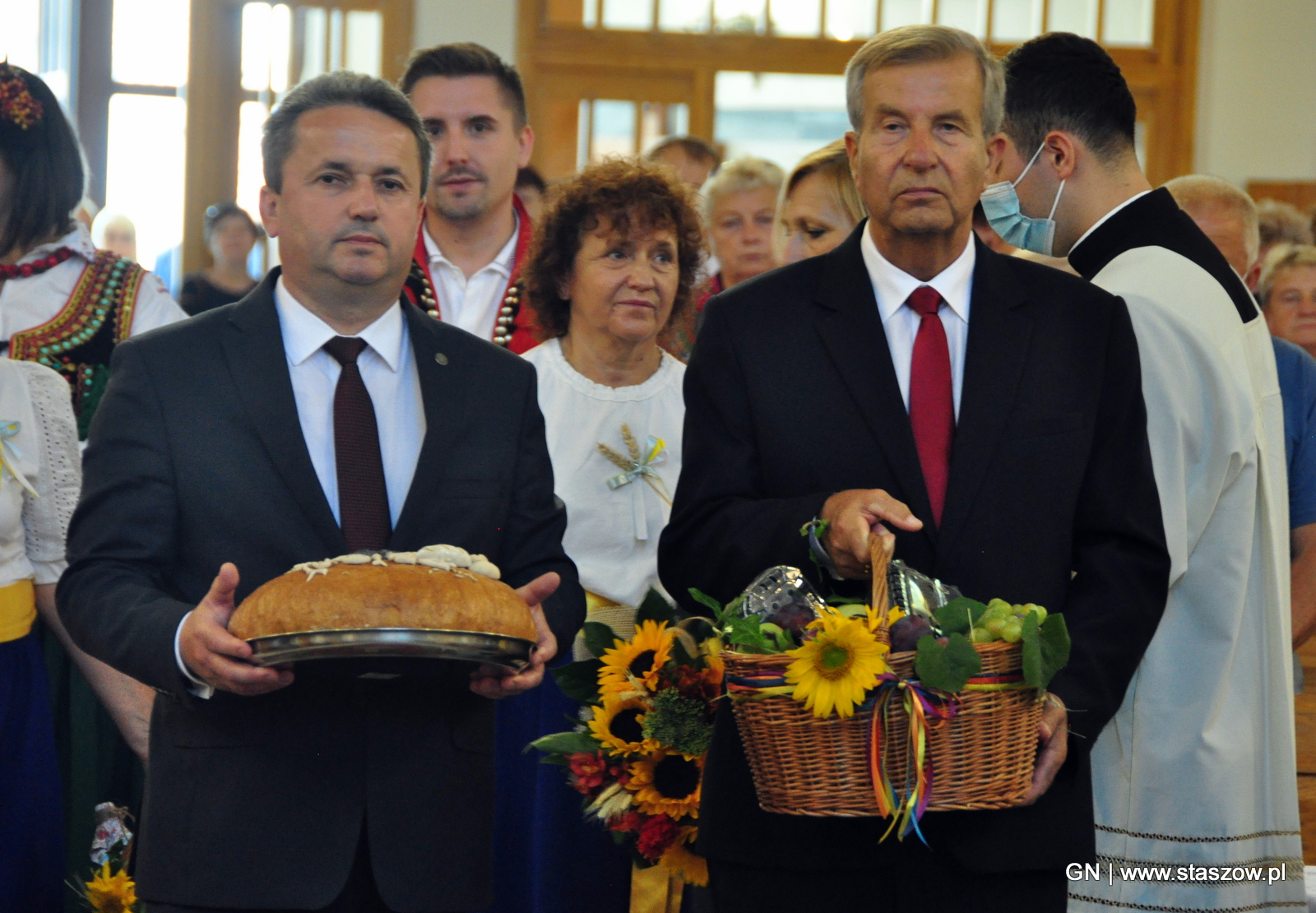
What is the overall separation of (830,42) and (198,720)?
7956 millimetres

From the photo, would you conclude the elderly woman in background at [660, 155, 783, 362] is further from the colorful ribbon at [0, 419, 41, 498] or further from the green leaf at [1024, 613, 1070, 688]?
the green leaf at [1024, 613, 1070, 688]

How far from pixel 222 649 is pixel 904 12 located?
26.8 ft

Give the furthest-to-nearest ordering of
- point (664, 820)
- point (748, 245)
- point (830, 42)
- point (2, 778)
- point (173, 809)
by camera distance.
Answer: point (830, 42) < point (748, 245) < point (2, 778) < point (664, 820) < point (173, 809)

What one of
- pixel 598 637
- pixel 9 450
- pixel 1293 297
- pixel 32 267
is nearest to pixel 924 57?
pixel 598 637

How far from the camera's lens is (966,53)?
6.97 feet

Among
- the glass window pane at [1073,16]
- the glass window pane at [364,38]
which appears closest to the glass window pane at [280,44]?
the glass window pane at [364,38]

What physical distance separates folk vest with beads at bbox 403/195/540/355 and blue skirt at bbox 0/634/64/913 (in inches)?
46.8

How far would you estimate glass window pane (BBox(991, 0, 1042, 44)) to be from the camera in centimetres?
896

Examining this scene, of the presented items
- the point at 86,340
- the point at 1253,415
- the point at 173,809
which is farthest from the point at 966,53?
the point at 86,340

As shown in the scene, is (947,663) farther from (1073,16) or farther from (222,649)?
(1073,16)

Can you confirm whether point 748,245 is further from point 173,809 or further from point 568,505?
point 173,809

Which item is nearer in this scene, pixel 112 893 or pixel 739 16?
pixel 112 893

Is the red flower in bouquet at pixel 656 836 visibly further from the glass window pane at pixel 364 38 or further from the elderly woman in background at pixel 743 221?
the glass window pane at pixel 364 38

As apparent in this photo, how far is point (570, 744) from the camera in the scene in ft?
8.76
